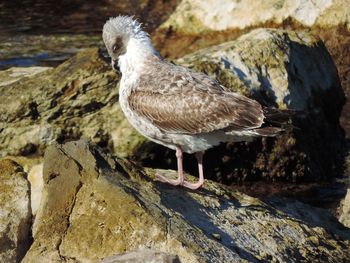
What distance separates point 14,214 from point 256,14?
382 inches

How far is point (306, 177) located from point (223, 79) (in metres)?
1.78

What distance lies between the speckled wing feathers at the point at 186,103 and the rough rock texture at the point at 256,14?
7.39 metres

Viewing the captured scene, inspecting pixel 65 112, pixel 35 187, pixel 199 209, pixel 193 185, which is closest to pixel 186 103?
pixel 193 185

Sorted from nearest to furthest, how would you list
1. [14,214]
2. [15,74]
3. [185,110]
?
1. [14,214]
2. [185,110]
3. [15,74]

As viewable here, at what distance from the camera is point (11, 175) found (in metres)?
7.39

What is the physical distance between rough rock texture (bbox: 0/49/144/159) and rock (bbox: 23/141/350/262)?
2257 mm

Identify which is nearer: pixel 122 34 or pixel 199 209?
pixel 199 209

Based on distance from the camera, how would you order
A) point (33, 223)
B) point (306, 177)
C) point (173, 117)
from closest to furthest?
point (33, 223)
point (173, 117)
point (306, 177)

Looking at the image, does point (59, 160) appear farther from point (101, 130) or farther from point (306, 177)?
point (306, 177)

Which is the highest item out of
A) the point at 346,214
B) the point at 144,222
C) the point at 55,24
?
the point at 144,222

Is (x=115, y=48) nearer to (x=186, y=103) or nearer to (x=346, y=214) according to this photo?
(x=186, y=103)

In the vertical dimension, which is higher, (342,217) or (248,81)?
(248,81)

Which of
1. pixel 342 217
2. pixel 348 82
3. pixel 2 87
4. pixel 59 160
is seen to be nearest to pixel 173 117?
pixel 59 160

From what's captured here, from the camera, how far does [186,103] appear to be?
8.66 metres
